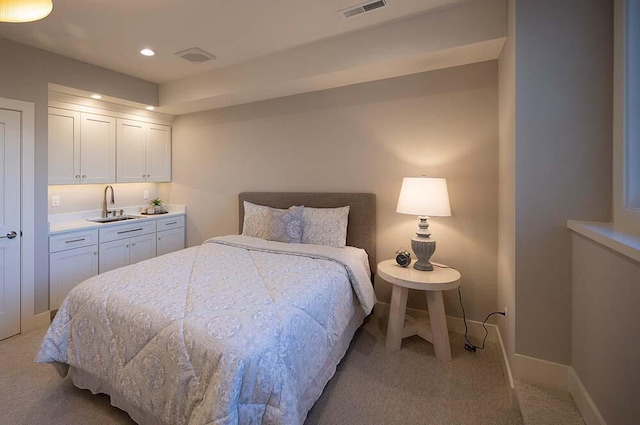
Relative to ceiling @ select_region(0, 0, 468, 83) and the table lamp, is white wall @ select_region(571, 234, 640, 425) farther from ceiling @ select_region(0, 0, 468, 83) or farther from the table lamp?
ceiling @ select_region(0, 0, 468, 83)

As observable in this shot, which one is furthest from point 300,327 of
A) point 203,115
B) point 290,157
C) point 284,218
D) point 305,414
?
point 203,115

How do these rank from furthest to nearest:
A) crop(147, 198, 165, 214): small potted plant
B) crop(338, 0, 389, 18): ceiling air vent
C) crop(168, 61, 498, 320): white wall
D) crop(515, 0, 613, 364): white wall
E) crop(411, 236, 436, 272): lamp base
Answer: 1. crop(147, 198, 165, 214): small potted plant
2. crop(168, 61, 498, 320): white wall
3. crop(411, 236, 436, 272): lamp base
4. crop(338, 0, 389, 18): ceiling air vent
5. crop(515, 0, 613, 364): white wall

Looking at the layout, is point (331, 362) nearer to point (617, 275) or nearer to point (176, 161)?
point (617, 275)

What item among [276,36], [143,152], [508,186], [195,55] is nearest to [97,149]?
[143,152]

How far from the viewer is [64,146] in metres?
3.30

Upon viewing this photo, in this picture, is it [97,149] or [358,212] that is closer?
[358,212]

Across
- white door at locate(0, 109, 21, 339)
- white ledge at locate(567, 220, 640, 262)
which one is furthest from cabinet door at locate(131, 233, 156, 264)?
white ledge at locate(567, 220, 640, 262)

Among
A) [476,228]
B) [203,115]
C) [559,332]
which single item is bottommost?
[559,332]

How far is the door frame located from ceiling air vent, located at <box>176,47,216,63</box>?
1.44 m

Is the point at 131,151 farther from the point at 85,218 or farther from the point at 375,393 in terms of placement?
the point at 375,393

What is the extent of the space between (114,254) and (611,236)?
432 cm

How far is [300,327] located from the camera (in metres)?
1.58

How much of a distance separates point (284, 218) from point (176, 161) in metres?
2.42

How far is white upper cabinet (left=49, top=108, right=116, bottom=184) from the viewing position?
323 cm
